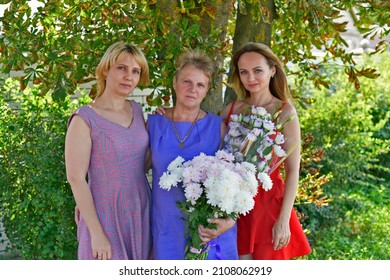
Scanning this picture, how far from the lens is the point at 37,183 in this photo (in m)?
4.73

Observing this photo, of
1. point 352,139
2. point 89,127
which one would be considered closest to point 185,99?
point 89,127

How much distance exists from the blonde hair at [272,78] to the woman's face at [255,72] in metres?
0.03

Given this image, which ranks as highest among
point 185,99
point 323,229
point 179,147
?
point 185,99

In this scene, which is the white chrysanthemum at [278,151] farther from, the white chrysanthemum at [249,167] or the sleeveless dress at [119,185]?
the sleeveless dress at [119,185]

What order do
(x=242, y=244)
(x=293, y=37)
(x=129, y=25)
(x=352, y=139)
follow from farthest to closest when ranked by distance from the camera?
(x=352, y=139) < (x=293, y=37) < (x=129, y=25) < (x=242, y=244)

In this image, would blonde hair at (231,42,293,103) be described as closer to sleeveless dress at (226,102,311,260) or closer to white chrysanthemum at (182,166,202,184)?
sleeveless dress at (226,102,311,260)

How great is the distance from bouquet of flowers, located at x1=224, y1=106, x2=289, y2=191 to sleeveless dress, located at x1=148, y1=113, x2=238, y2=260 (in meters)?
0.12

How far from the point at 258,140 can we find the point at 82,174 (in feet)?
2.92

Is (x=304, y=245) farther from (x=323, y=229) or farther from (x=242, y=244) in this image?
(x=323, y=229)

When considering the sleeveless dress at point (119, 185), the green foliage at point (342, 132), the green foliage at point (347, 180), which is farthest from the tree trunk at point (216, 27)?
the green foliage at point (342, 132)

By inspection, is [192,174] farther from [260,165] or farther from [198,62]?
[198,62]

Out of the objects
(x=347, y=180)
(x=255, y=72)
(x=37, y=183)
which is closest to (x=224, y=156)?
(x=255, y=72)

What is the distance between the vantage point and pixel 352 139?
26.3ft
